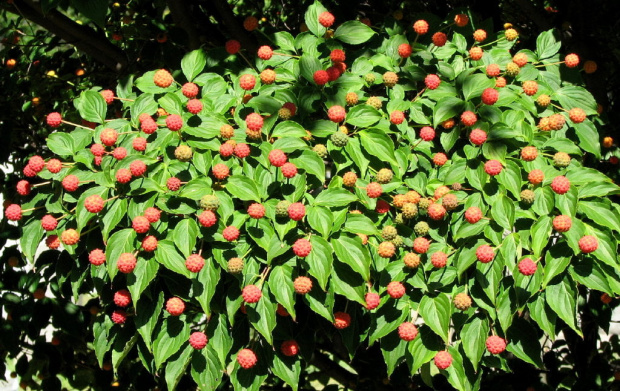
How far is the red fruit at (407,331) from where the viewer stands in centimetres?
253

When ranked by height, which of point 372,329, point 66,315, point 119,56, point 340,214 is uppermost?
point 119,56

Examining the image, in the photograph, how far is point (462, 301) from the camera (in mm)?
2482

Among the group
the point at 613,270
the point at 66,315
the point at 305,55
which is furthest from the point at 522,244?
the point at 66,315

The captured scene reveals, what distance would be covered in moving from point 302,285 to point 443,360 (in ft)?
2.16

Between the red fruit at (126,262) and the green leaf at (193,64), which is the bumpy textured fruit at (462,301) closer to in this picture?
the red fruit at (126,262)

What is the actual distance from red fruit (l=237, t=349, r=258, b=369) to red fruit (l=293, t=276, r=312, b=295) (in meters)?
0.38

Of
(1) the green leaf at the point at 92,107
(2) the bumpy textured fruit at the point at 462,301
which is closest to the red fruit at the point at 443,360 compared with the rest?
(2) the bumpy textured fruit at the point at 462,301

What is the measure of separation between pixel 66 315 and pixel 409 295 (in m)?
2.01

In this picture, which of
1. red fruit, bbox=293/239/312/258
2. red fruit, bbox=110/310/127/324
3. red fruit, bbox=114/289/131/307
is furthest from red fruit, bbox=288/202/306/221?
red fruit, bbox=110/310/127/324

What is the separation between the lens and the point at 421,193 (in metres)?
2.68

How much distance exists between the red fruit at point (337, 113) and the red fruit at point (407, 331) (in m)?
0.87

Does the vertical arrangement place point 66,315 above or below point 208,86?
below

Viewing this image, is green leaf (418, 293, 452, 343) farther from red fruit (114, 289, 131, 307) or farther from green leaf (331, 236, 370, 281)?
red fruit (114, 289, 131, 307)

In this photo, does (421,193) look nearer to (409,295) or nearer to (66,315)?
(409,295)
